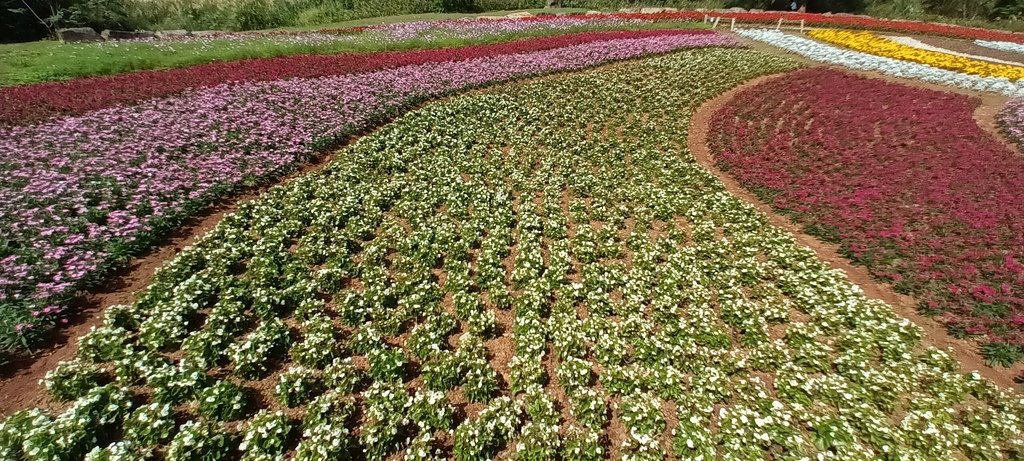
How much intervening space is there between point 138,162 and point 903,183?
24.2m

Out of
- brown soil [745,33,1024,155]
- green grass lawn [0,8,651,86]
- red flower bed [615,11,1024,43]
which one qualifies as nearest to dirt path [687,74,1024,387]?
brown soil [745,33,1024,155]

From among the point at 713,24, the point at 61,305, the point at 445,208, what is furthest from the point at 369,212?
the point at 713,24

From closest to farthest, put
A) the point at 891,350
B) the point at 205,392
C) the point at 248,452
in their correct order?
the point at 248,452
the point at 205,392
the point at 891,350

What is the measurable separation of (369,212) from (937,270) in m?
14.7

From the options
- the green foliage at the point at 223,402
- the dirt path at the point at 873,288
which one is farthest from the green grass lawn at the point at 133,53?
the green foliage at the point at 223,402

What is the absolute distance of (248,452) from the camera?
6.73m

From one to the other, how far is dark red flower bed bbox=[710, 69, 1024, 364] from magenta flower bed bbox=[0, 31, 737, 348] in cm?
1532

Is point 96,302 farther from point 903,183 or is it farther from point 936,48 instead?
point 936,48

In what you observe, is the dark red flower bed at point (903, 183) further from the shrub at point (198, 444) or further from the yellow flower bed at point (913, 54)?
the shrub at point (198, 444)

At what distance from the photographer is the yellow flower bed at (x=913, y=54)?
92.8ft

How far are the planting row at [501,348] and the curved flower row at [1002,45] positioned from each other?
136 feet

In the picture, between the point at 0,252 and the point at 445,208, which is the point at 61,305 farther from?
the point at 445,208

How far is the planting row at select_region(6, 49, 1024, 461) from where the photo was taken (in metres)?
6.92

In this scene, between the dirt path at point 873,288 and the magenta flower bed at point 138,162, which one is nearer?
the dirt path at point 873,288
